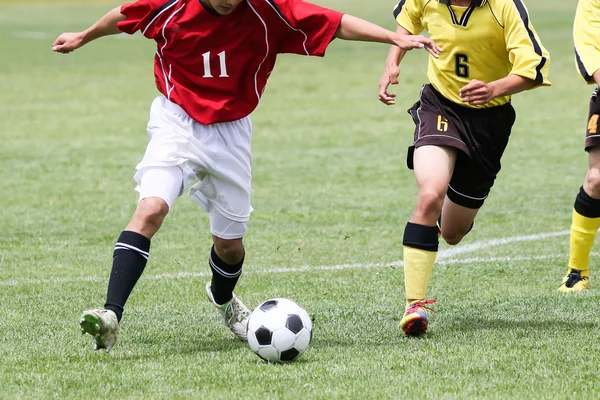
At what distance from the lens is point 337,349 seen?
18.8 ft

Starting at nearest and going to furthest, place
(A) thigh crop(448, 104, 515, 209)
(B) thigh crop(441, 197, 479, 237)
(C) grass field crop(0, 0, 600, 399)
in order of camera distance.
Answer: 1. (C) grass field crop(0, 0, 600, 399)
2. (A) thigh crop(448, 104, 515, 209)
3. (B) thigh crop(441, 197, 479, 237)

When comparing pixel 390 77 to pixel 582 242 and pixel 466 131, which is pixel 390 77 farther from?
pixel 582 242

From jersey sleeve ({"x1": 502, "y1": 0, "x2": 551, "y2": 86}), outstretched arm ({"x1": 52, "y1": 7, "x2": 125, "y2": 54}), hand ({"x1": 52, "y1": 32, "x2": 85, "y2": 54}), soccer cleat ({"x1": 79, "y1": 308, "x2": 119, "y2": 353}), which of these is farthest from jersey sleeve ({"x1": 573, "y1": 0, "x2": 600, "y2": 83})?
soccer cleat ({"x1": 79, "y1": 308, "x2": 119, "y2": 353})

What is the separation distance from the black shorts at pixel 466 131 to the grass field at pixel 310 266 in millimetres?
853

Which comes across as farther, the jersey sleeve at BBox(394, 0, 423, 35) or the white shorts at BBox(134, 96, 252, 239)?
the jersey sleeve at BBox(394, 0, 423, 35)

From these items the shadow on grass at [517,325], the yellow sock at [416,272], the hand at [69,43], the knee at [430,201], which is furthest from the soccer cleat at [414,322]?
the hand at [69,43]

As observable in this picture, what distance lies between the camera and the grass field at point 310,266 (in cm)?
513

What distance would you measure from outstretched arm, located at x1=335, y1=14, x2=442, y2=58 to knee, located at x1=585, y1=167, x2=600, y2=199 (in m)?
2.05

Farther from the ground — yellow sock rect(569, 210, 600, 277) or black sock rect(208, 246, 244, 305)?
black sock rect(208, 246, 244, 305)

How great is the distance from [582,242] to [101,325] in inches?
142

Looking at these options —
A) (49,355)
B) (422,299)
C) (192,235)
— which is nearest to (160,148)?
(49,355)

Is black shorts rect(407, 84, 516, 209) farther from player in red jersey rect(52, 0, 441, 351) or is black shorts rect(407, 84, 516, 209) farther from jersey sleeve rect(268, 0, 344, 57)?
jersey sleeve rect(268, 0, 344, 57)

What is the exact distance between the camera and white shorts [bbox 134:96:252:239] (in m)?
5.74

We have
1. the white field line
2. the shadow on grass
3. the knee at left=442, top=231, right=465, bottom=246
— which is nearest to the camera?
the shadow on grass
